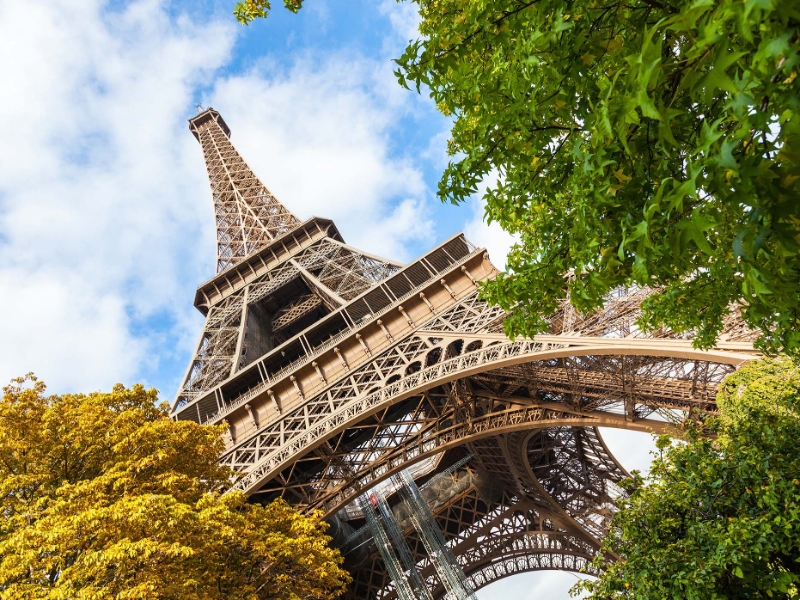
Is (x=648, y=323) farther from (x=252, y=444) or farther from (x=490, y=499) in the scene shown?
(x=490, y=499)

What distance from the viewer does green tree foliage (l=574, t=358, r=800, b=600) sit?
580cm

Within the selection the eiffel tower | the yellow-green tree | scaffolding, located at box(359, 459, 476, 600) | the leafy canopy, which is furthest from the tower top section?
the leafy canopy

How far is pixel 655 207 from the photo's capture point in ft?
8.19

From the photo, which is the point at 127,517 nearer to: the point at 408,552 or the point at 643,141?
the point at 643,141

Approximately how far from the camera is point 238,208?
3694cm

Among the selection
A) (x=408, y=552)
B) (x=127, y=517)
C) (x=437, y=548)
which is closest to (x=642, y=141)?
(x=127, y=517)

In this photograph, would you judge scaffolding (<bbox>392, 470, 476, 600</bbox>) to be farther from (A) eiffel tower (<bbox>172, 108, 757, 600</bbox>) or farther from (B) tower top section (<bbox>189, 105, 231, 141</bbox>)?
(B) tower top section (<bbox>189, 105, 231, 141</bbox>)

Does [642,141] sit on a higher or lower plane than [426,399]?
lower

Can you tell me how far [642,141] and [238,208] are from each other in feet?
119

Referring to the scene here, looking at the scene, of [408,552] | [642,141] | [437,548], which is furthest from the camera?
[408,552]

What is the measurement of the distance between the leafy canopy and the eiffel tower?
18.2 feet

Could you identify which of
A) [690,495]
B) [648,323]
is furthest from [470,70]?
[690,495]

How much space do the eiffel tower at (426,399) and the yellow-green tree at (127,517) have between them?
15.3ft

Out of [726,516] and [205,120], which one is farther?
[205,120]
